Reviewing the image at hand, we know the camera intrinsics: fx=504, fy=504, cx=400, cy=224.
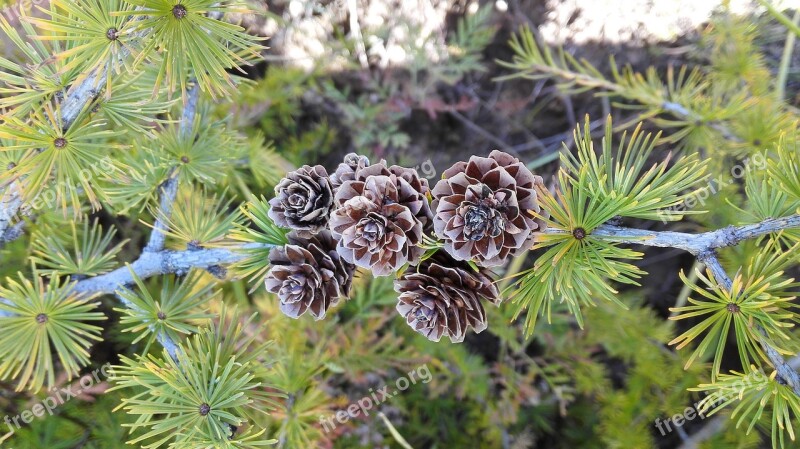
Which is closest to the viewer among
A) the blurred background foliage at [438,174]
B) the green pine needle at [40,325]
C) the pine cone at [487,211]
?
the pine cone at [487,211]

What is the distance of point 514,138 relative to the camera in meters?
1.60

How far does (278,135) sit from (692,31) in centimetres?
124

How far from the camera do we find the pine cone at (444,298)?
0.49 m

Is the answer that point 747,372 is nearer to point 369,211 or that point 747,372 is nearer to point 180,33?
point 369,211

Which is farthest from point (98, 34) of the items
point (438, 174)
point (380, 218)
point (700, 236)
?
point (438, 174)

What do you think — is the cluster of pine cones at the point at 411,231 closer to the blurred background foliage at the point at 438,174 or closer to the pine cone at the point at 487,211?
the pine cone at the point at 487,211

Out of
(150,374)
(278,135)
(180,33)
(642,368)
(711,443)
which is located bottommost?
(711,443)

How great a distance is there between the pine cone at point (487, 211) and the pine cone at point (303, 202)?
0.12 m

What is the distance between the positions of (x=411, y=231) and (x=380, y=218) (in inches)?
1.3

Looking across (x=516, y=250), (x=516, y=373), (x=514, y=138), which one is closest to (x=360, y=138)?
(x=514, y=138)

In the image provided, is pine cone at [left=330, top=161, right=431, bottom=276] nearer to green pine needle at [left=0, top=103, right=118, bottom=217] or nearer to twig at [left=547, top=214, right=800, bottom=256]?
twig at [left=547, top=214, right=800, bottom=256]

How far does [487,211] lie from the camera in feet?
1.49

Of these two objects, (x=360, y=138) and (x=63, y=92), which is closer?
(x=63, y=92)

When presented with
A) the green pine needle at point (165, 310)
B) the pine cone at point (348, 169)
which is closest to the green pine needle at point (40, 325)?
the green pine needle at point (165, 310)
